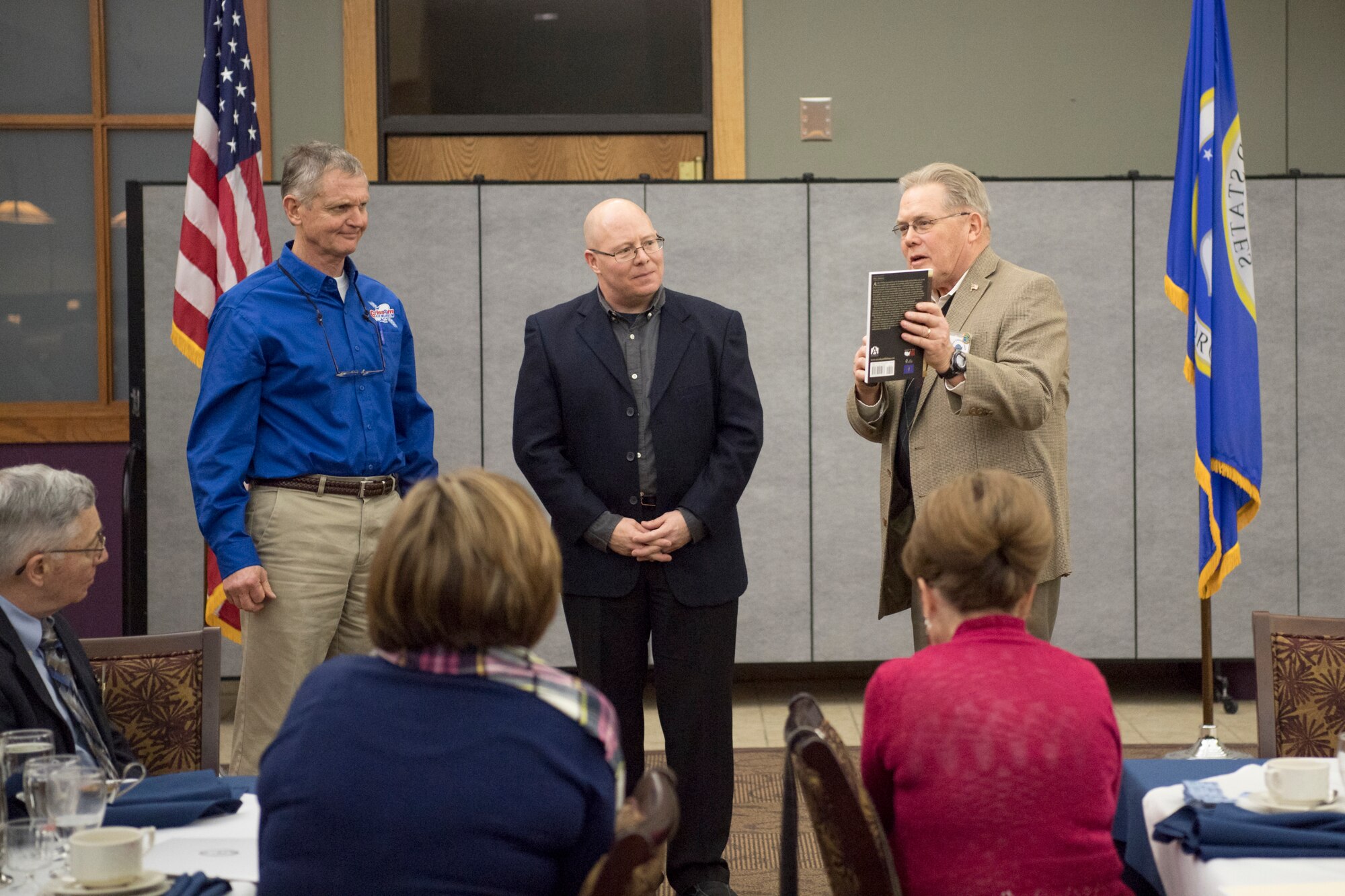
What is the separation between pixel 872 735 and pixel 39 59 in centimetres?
526

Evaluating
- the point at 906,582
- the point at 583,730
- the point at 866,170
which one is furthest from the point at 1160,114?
the point at 583,730

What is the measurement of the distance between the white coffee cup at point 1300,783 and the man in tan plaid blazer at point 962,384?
107cm

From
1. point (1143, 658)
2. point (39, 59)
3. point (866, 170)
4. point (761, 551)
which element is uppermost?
point (39, 59)

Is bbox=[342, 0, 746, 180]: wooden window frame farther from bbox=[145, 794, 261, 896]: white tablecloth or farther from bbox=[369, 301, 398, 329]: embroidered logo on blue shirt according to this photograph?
bbox=[145, 794, 261, 896]: white tablecloth

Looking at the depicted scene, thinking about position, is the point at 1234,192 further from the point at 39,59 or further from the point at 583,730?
the point at 39,59

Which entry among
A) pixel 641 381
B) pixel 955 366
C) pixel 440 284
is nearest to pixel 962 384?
pixel 955 366

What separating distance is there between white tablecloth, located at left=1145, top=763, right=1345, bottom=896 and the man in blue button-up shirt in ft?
5.88

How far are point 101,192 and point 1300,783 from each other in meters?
5.26

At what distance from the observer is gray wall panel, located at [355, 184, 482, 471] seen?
4953 mm

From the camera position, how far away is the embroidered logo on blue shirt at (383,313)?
10.2 ft

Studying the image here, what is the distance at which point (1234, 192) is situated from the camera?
3.69 metres

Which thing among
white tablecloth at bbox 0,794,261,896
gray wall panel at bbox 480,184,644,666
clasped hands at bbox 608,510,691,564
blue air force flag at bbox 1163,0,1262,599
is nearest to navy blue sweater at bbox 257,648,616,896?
white tablecloth at bbox 0,794,261,896

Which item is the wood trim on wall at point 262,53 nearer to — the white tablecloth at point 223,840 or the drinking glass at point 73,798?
the white tablecloth at point 223,840

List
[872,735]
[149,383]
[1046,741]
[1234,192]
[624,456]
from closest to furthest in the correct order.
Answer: [1046,741] → [872,735] → [624,456] → [1234,192] → [149,383]
